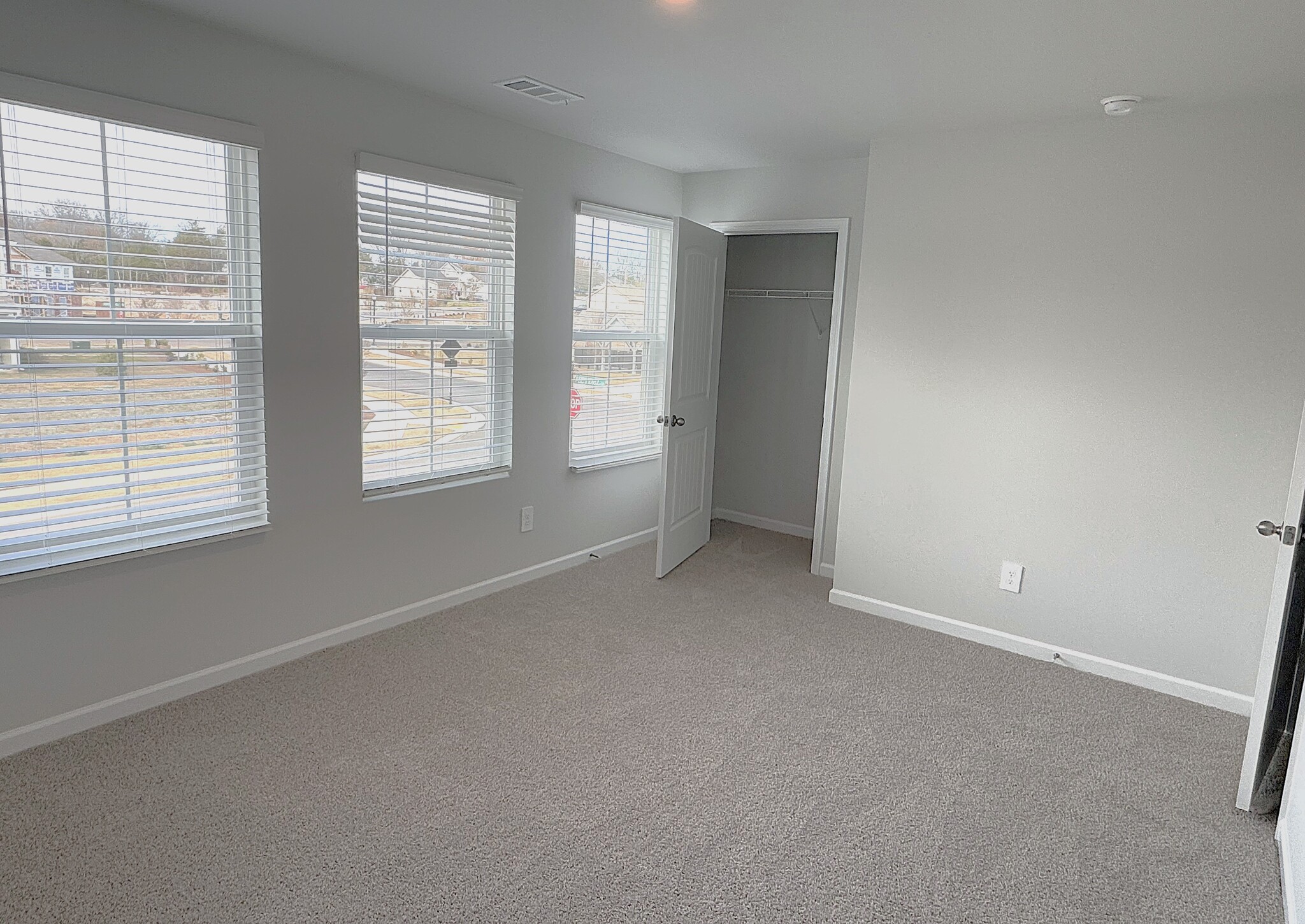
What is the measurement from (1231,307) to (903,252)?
1.29m

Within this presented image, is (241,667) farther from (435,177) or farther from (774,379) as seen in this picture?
(774,379)

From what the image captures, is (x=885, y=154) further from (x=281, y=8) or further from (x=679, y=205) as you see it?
(x=281, y=8)

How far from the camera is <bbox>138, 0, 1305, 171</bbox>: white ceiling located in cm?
226

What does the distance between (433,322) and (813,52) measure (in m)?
1.92

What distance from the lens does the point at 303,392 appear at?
3150 millimetres

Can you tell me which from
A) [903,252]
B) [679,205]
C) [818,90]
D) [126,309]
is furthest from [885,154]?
[126,309]

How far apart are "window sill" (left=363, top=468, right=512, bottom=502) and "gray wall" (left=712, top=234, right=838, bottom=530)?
1.94 m

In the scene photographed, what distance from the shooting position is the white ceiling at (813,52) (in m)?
2.26

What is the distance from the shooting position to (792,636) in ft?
12.4

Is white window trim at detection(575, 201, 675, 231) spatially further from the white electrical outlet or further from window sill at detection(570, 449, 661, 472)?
the white electrical outlet

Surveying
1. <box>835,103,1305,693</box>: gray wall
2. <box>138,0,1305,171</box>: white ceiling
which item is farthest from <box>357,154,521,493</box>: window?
<box>835,103,1305,693</box>: gray wall

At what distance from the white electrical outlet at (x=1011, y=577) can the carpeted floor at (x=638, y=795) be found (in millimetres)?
316

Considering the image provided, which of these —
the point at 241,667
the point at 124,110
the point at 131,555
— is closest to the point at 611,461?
the point at 241,667

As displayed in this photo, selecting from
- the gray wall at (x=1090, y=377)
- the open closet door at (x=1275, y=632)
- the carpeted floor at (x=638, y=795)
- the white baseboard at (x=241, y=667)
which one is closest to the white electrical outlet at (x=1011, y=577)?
the gray wall at (x=1090, y=377)
